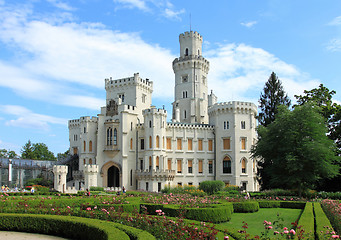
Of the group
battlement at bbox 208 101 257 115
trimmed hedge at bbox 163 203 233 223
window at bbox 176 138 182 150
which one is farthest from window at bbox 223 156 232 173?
trimmed hedge at bbox 163 203 233 223

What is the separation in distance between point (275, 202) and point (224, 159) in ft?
86.9

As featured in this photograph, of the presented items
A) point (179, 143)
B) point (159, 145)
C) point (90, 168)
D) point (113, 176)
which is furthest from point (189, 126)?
point (90, 168)

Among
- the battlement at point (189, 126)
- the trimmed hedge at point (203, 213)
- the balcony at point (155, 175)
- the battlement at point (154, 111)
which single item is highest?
the battlement at point (154, 111)

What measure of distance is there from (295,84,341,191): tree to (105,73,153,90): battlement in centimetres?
2574

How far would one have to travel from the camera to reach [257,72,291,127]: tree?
169ft

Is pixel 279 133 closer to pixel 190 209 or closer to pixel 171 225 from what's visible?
pixel 190 209

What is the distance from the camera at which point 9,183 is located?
194 feet

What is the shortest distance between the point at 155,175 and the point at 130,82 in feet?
56.6

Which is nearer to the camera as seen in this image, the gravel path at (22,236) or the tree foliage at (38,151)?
the gravel path at (22,236)

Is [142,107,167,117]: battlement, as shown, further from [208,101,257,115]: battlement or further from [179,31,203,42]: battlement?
[179,31,203,42]: battlement

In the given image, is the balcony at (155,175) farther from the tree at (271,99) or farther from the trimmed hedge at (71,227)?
the trimmed hedge at (71,227)

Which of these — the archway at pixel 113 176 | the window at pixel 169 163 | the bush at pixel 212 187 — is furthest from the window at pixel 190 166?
the archway at pixel 113 176

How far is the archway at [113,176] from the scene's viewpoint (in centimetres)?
5625

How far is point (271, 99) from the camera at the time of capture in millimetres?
52125
